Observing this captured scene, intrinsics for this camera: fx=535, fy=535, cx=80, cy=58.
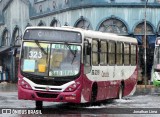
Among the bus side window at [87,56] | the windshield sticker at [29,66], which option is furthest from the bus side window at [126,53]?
the windshield sticker at [29,66]

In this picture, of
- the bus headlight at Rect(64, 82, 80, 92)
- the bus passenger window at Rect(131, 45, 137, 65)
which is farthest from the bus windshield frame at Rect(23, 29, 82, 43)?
the bus passenger window at Rect(131, 45, 137, 65)

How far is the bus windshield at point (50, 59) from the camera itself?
17422mm

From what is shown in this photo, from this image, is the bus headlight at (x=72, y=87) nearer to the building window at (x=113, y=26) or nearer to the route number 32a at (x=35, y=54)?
the route number 32a at (x=35, y=54)

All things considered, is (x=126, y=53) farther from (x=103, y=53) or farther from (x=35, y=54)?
(x=35, y=54)

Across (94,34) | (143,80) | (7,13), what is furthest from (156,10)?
(94,34)

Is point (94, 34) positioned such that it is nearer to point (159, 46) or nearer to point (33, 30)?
point (33, 30)

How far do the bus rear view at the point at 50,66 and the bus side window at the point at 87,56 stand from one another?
0.31 metres

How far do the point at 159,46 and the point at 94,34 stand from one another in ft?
47.8

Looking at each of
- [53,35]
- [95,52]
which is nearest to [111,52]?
[95,52]

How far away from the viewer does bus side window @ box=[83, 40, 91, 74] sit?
18000 millimetres

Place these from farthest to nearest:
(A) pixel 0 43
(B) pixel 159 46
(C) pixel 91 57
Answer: (A) pixel 0 43 → (B) pixel 159 46 → (C) pixel 91 57

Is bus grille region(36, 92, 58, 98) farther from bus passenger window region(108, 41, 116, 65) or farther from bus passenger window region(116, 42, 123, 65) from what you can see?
bus passenger window region(116, 42, 123, 65)

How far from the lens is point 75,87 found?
1742 cm

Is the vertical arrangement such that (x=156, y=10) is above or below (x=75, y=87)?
above
